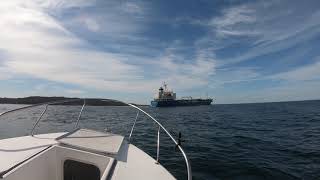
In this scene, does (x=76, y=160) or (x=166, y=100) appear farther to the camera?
(x=166, y=100)

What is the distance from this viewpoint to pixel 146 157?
5.10 m

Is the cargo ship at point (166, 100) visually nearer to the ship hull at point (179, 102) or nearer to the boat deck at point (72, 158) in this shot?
the ship hull at point (179, 102)

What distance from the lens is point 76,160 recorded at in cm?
490

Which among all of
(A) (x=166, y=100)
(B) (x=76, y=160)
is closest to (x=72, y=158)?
(B) (x=76, y=160)

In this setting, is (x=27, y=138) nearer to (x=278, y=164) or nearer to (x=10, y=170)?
(x=10, y=170)

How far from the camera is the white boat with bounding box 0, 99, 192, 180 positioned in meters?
4.11

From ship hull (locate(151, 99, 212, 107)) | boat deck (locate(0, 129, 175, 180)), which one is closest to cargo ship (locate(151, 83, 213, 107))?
ship hull (locate(151, 99, 212, 107))

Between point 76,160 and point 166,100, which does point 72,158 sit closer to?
point 76,160

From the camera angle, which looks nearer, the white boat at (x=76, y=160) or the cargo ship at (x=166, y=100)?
the white boat at (x=76, y=160)

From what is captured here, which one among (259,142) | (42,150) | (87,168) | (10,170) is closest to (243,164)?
(259,142)

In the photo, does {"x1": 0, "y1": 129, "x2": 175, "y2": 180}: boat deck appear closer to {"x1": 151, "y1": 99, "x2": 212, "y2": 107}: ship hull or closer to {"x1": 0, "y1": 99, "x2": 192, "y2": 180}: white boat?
{"x1": 0, "y1": 99, "x2": 192, "y2": 180}: white boat

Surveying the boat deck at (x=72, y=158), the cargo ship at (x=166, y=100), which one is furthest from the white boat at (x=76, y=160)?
the cargo ship at (x=166, y=100)

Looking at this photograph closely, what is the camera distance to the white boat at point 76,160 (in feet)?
13.5

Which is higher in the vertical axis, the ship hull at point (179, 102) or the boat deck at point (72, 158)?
the ship hull at point (179, 102)
